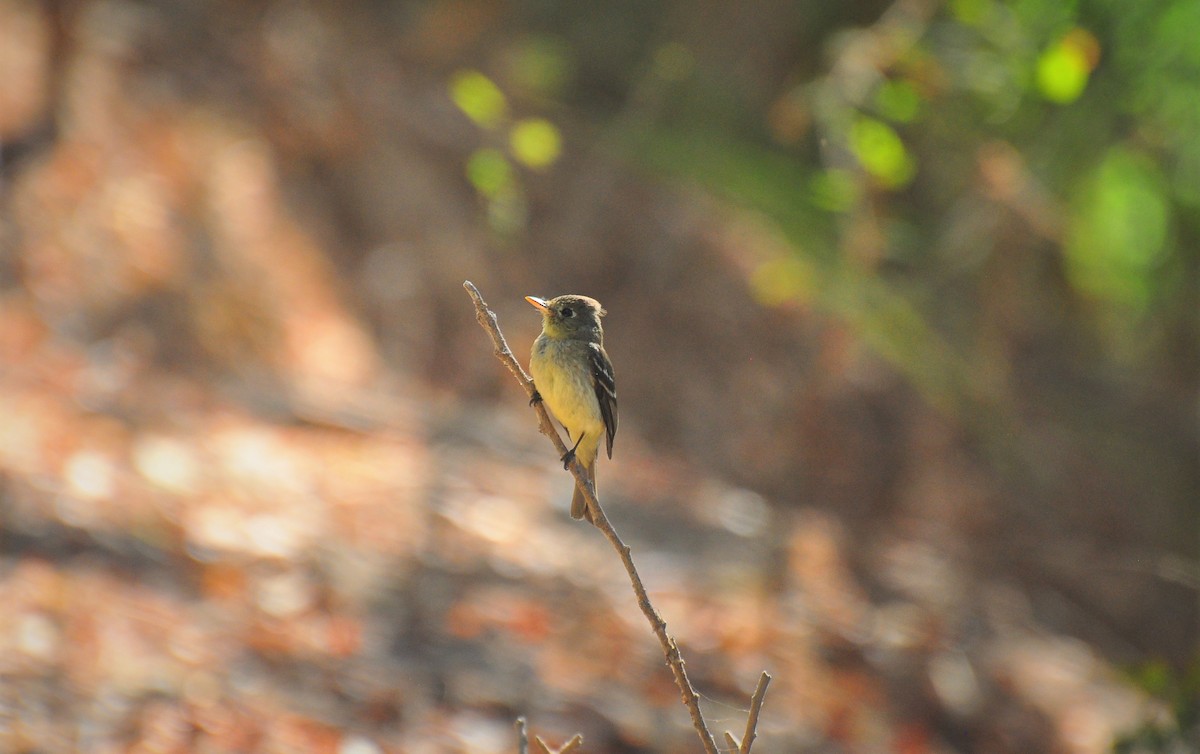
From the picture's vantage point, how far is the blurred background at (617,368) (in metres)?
4.56

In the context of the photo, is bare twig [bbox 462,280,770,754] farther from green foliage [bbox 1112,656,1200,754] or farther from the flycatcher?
green foliage [bbox 1112,656,1200,754]

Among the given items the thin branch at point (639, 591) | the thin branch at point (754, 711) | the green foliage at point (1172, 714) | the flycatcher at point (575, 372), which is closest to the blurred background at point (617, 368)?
the green foliage at point (1172, 714)

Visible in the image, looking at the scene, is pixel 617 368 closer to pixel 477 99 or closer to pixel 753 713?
pixel 477 99

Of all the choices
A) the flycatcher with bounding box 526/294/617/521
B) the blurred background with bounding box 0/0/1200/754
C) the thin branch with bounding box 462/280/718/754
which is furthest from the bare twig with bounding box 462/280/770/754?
the blurred background with bounding box 0/0/1200/754

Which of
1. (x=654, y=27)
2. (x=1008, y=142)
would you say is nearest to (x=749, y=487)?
(x=1008, y=142)

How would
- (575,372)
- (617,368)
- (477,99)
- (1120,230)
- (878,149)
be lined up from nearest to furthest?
1. (575,372)
2. (477,99)
3. (878,149)
4. (617,368)
5. (1120,230)

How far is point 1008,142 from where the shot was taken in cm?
782

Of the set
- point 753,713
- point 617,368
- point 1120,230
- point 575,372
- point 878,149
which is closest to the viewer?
point 753,713

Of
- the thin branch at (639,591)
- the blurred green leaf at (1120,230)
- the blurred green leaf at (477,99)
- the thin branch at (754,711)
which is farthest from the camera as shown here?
the blurred green leaf at (1120,230)

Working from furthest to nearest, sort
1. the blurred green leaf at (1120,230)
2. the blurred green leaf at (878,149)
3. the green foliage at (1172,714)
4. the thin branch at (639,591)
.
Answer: the blurred green leaf at (1120,230) → the blurred green leaf at (878,149) → the green foliage at (1172,714) → the thin branch at (639,591)

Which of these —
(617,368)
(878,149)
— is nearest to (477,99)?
(878,149)

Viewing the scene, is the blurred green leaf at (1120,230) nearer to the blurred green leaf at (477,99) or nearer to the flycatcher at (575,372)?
the blurred green leaf at (477,99)

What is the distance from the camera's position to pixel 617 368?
7965mm

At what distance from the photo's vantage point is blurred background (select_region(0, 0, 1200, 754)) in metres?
4.56
